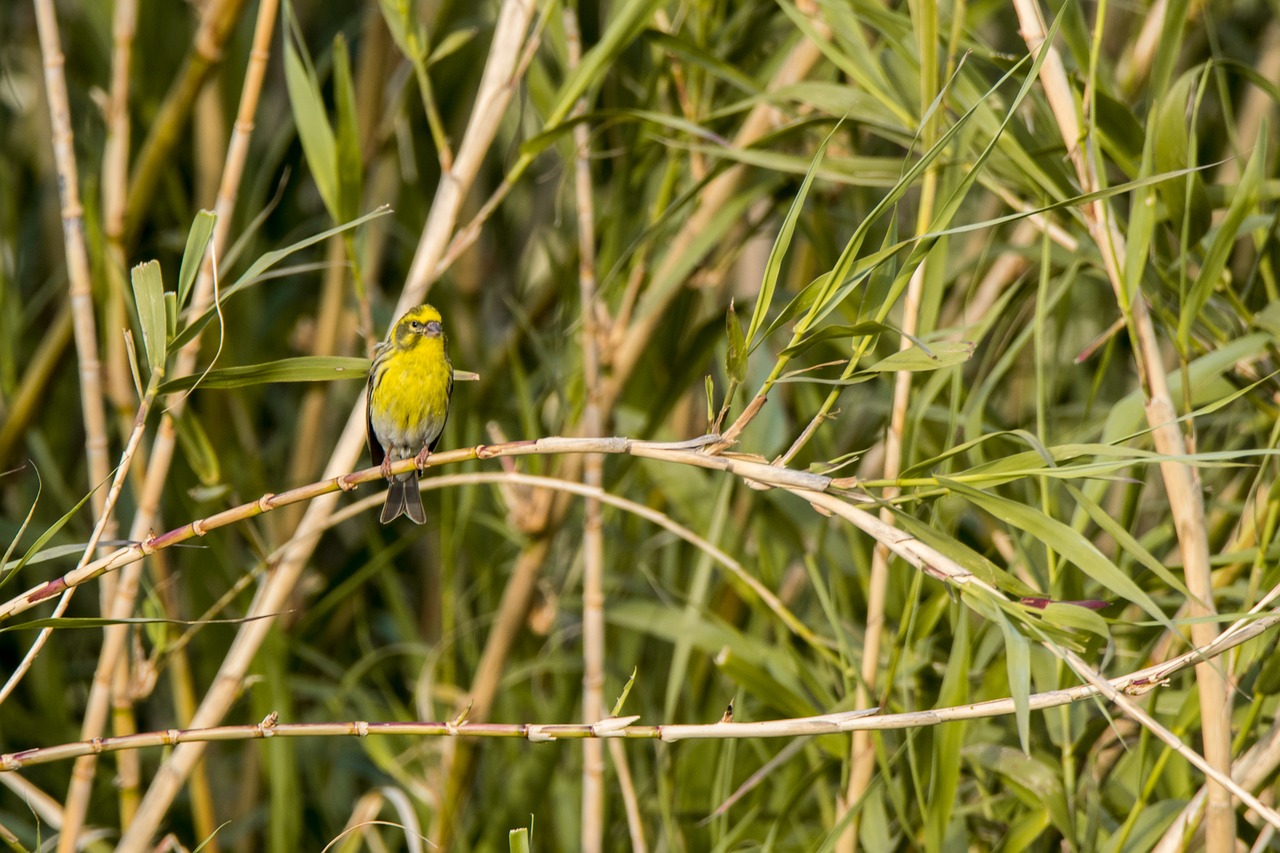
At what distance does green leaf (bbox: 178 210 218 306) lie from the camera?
998 millimetres

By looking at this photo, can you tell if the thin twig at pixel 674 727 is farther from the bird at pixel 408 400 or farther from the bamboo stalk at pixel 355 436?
the bird at pixel 408 400

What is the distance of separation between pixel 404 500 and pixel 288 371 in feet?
2.00

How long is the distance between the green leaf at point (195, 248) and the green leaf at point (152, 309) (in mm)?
26

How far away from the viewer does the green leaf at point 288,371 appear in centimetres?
104

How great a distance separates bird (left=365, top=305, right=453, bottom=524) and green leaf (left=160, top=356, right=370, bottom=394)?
0.52 meters

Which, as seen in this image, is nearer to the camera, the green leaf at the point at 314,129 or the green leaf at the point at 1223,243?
the green leaf at the point at 1223,243

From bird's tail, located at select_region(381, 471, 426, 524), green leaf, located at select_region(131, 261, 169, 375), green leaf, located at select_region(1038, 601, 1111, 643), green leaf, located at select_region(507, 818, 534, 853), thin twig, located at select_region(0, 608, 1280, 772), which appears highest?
green leaf, located at select_region(131, 261, 169, 375)

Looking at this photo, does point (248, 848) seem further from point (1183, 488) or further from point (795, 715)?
point (1183, 488)

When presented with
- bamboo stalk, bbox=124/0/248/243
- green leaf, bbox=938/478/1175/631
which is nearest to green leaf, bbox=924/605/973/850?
green leaf, bbox=938/478/1175/631

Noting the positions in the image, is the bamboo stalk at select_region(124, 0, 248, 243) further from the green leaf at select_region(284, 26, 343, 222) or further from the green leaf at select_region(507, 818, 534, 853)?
the green leaf at select_region(507, 818, 534, 853)

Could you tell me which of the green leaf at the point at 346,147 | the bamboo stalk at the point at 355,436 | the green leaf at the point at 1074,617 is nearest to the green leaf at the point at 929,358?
the green leaf at the point at 1074,617

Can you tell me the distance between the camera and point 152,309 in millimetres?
963

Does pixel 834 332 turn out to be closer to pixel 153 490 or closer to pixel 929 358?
pixel 929 358

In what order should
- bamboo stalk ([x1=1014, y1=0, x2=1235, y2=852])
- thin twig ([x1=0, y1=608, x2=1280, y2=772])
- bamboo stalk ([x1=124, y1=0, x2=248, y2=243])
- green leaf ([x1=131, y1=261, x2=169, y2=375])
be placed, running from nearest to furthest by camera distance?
1. thin twig ([x1=0, y1=608, x2=1280, y2=772])
2. green leaf ([x1=131, y1=261, x2=169, y2=375])
3. bamboo stalk ([x1=1014, y1=0, x2=1235, y2=852])
4. bamboo stalk ([x1=124, y1=0, x2=248, y2=243])
